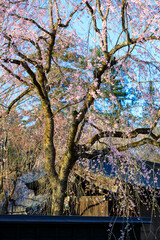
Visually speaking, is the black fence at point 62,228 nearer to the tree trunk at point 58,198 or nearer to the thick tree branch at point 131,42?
the tree trunk at point 58,198

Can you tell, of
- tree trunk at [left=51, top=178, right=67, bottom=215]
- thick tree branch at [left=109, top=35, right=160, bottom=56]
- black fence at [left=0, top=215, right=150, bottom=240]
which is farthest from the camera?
tree trunk at [left=51, top=178, right=67, bottom=215]

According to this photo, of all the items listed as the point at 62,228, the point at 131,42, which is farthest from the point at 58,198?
the point at 131,42

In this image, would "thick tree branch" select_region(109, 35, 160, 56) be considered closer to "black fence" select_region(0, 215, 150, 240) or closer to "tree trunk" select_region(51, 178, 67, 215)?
"tree trunk" select_region(51, 178, 67, 215)

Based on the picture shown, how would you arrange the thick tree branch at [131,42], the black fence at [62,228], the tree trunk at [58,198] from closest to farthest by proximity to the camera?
1. the black fence at [62,228]
2. the thick tree branch at [131,42]
3. the tree trunk at [58,198]

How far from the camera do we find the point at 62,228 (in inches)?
119

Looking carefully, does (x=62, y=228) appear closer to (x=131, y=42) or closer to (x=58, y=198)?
(x=58, y=198)

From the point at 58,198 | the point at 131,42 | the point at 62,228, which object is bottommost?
the point at 62,228

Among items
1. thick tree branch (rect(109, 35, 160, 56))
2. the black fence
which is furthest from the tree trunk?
thick tree branch (rect(109, 35, 160, 56))

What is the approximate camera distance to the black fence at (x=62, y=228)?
265cm

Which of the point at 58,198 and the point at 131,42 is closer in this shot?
the point at 131,42

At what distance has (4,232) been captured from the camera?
104 inches

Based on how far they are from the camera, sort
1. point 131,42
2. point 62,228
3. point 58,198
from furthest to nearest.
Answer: point 58,198
point 131,42
point 62,228

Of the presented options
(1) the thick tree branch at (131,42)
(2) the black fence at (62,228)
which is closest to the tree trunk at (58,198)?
(2) the black fence at (62,228)

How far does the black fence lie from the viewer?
2654mm
